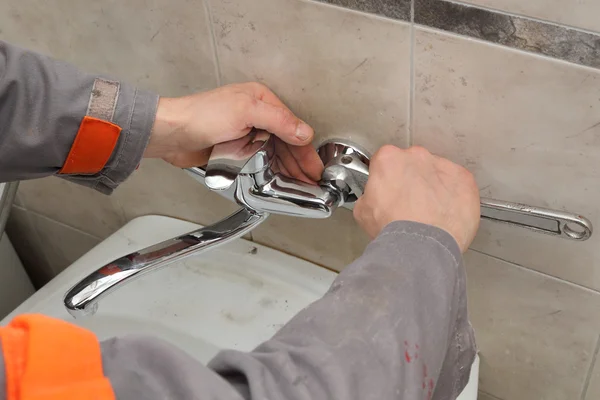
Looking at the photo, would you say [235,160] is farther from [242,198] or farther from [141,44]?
[141,44]

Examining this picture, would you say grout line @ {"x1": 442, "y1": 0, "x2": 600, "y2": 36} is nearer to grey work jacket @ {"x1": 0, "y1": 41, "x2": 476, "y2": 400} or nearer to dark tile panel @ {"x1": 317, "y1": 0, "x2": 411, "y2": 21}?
dark tile panel @ {"x1": 317, "y1": 0, "x2": 411, "y2": 21}

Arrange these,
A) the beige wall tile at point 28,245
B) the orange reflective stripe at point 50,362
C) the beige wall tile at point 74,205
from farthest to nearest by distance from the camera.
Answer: the beige wall tile at point 28,245 < the beige wall tile at point 74,205 < the orange reflective stripe at point 50,362

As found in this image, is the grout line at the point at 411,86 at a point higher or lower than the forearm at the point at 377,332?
higher

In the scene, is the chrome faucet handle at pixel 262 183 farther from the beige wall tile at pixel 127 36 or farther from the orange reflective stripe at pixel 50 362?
the orange reflective stripe at pixel 50 362

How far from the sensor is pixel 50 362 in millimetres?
347

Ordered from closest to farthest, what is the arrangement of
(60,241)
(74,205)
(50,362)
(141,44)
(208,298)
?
(50,362) < (141,44) < (208,298) < (74,205) < (60,241)

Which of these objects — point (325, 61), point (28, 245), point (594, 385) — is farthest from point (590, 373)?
point (28, 245)

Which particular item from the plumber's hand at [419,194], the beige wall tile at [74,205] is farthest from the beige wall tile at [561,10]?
the beige wall tile at [74,205]

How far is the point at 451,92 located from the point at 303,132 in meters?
0.14

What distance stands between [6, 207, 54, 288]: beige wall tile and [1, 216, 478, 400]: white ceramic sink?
0.89ft

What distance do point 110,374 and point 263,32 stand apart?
1.05ft

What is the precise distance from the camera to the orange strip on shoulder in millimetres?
594

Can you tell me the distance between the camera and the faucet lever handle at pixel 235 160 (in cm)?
58

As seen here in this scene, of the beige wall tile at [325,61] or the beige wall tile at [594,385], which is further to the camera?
the beige wall tile at [594,385]
